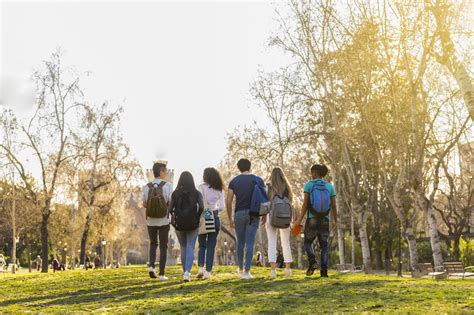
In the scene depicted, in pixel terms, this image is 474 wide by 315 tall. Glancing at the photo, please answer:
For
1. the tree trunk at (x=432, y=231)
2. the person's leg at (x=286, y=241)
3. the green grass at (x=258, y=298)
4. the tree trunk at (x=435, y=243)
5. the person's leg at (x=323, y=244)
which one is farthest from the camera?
A: the tree trunk at (x=435, y=243)

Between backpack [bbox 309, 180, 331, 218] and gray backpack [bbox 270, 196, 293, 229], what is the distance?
17.6 inches

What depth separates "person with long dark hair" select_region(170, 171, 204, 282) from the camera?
12531 millimetres

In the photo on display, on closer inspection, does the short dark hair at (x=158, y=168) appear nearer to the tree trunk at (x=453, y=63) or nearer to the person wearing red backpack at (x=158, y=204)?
the person wearing red backpack at (x=158, y=204)

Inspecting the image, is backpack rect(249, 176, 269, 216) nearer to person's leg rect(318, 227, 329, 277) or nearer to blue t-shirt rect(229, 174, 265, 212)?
blue t-shirt rect(229, 174, 265, 212)

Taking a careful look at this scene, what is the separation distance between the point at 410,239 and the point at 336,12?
400 inches

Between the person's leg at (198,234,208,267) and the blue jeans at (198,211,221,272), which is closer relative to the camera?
the blue jeans at (198,211,221,272)

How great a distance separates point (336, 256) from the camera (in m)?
60.3

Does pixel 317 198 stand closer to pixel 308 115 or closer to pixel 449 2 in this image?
pixel 449 2

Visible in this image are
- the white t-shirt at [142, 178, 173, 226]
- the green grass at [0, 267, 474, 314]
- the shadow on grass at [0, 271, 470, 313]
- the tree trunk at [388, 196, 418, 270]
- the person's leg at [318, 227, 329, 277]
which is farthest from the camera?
the tree trunk at [388, 196, 418, 270]

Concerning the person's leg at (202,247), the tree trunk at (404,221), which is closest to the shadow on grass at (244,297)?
the person's leg at (202,247)

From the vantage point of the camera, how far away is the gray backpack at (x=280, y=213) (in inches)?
500

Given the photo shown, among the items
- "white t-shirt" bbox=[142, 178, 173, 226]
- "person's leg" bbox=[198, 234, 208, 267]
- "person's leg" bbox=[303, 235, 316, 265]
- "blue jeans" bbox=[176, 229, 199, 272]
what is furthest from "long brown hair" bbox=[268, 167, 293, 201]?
"white t-shirt" bbox=[142, 178, 173, 226]

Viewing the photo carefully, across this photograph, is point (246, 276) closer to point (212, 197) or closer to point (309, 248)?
point (309, 248)

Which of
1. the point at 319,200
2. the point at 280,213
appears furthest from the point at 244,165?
the point at 319,200
